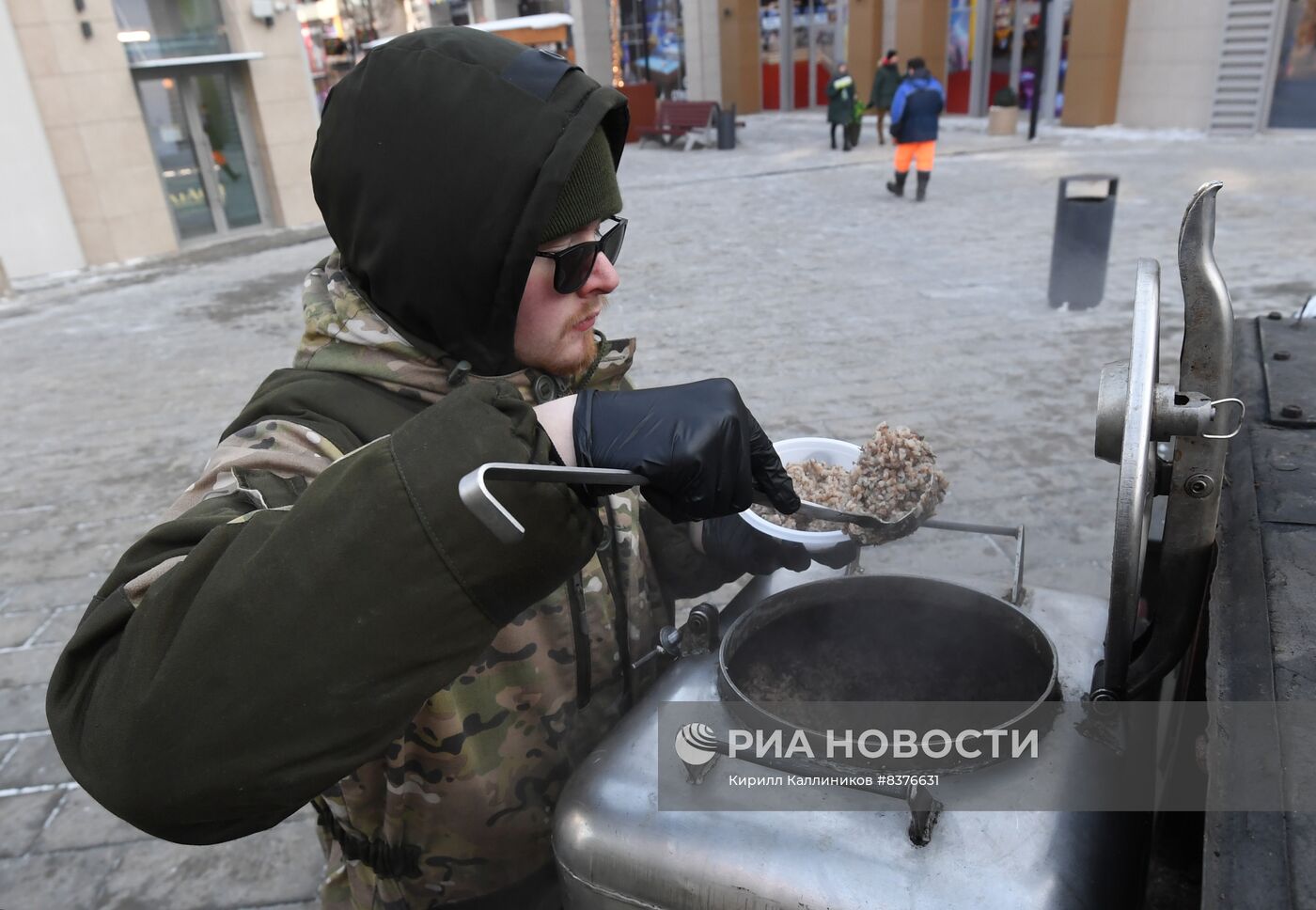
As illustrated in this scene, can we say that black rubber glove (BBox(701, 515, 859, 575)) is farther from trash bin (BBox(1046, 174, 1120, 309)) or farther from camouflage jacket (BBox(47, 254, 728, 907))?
trash bin (BBox(1046, 174, 1120, 309))

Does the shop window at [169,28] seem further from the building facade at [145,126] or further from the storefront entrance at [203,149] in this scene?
the storefront entrance at [203,149]

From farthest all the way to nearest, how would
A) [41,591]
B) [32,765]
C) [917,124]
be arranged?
[917,124] → [41,591] → [32,765]

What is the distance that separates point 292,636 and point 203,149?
13950 millimetres

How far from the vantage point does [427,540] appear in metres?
0.84

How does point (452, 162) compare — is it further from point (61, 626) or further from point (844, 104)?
point (844, 104)

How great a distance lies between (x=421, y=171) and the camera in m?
1.14

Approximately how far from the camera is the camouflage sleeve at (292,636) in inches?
31.9

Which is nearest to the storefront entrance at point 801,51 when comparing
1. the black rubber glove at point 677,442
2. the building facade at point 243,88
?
the building facade at point 243,88

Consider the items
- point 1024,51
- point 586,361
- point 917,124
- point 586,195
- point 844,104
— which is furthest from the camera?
point 1024,51

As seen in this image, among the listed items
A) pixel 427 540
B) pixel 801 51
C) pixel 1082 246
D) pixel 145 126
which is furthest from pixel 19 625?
pixel 801 51

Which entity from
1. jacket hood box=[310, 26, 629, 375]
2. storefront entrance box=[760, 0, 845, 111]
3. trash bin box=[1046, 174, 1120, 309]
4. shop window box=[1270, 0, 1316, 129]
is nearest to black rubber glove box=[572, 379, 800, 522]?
jacket hood box=[310, 26, 629, 375]

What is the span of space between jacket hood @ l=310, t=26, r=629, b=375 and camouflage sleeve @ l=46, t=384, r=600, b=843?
35 cm

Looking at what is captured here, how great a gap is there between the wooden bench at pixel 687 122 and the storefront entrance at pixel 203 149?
7931 mm

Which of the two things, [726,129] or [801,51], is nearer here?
[726,129]
